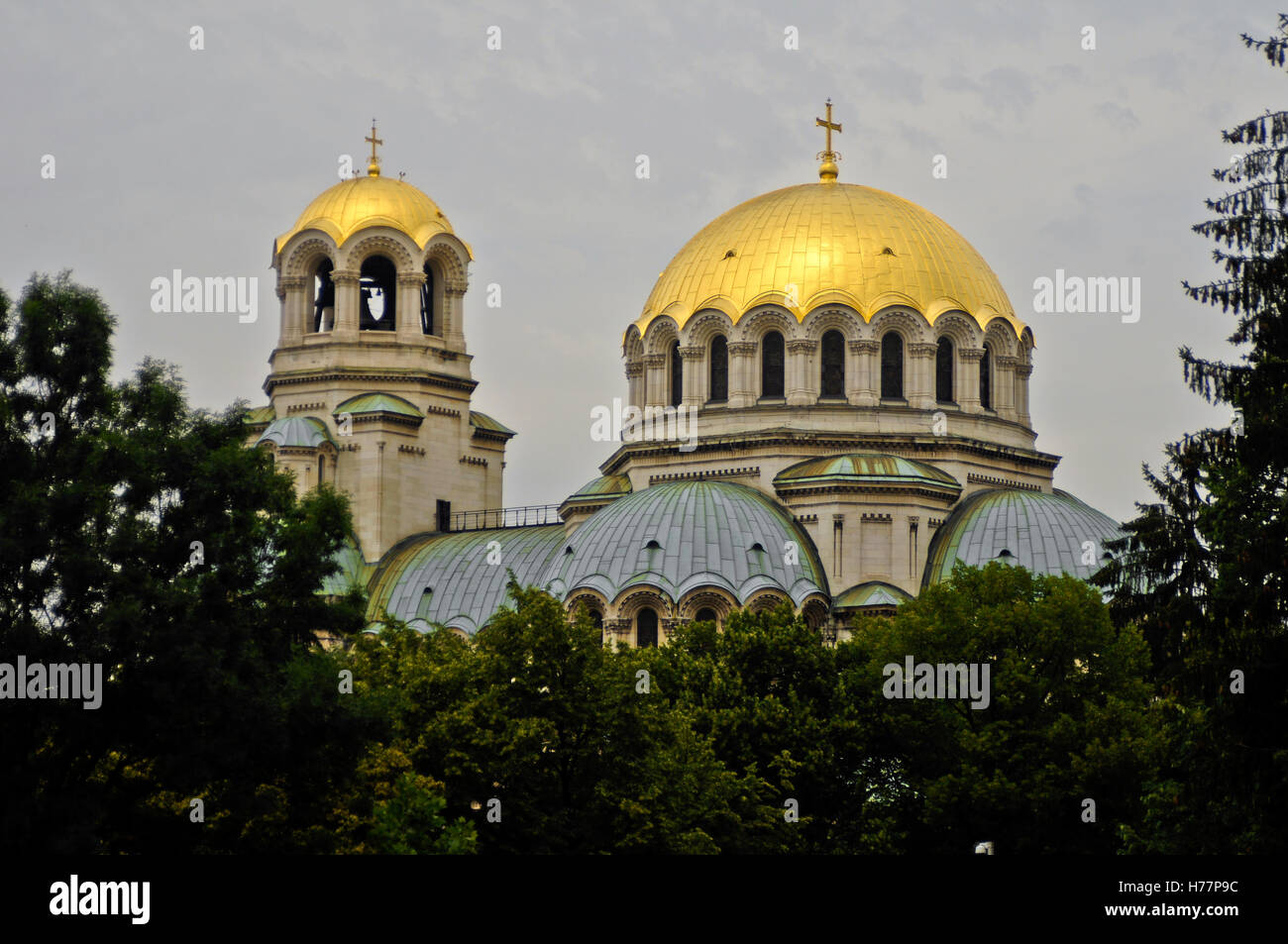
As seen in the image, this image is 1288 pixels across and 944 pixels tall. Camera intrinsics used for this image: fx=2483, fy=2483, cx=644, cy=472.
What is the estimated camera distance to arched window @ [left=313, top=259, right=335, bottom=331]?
8794cm

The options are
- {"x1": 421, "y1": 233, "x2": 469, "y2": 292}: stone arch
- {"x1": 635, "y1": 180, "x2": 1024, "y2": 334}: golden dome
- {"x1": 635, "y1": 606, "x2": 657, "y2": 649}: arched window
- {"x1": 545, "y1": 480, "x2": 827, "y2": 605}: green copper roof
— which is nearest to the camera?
{"x1": 635, "y1": 606, "x2": 657, "y2": 649}: arched window

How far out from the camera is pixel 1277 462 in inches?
1478

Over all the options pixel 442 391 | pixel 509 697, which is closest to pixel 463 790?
pixel 509 697

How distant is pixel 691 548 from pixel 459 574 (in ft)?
40.5

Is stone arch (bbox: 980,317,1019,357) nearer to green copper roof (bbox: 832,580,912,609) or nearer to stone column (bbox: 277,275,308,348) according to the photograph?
green copper roof (bbox: 832,580,912,609)

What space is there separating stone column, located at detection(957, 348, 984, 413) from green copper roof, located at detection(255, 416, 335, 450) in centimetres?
2148

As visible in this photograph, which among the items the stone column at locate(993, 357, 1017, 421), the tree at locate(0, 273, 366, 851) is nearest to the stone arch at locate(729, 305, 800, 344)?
the stone column at locate(993, 357, 1017, 421)

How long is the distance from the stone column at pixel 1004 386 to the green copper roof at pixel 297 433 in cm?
2261

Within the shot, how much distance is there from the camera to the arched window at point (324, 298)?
87938 millimetres

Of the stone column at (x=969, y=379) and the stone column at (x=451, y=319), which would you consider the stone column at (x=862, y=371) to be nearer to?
the stone column at (x=969, y=379)
